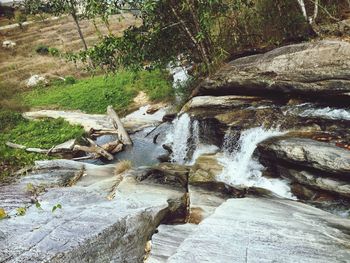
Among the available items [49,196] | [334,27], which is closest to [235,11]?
[334,27]

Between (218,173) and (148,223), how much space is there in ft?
14.8

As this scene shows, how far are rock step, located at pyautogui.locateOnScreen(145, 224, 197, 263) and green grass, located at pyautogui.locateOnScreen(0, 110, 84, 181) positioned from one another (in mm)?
10216

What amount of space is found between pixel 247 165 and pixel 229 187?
163 centimetres

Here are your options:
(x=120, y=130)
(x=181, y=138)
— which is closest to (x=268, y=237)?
(x=181, y=138)

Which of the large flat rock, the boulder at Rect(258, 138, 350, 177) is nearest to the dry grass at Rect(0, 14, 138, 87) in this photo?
the boulder at Rect(258, 138, 350, 177)

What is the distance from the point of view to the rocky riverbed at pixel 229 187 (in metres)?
8.13

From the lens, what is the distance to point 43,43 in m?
47.7

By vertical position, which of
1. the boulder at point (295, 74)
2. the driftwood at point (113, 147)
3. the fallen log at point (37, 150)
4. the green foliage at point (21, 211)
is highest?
the boulder at point (295, 74)

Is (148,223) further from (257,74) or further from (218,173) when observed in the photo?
(257,74)

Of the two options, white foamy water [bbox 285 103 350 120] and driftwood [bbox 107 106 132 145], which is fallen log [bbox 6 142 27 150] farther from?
white foamy water [bbox 285 103 350 120]

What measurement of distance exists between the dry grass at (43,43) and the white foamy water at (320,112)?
2302 cm

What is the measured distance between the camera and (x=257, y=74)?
15250 mm

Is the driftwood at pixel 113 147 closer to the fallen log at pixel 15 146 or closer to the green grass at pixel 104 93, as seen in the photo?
the fallen log at pixel 15 146

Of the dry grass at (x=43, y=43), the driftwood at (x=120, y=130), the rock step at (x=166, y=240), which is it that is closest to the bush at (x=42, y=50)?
the dry grass at (x=43, y=43)
